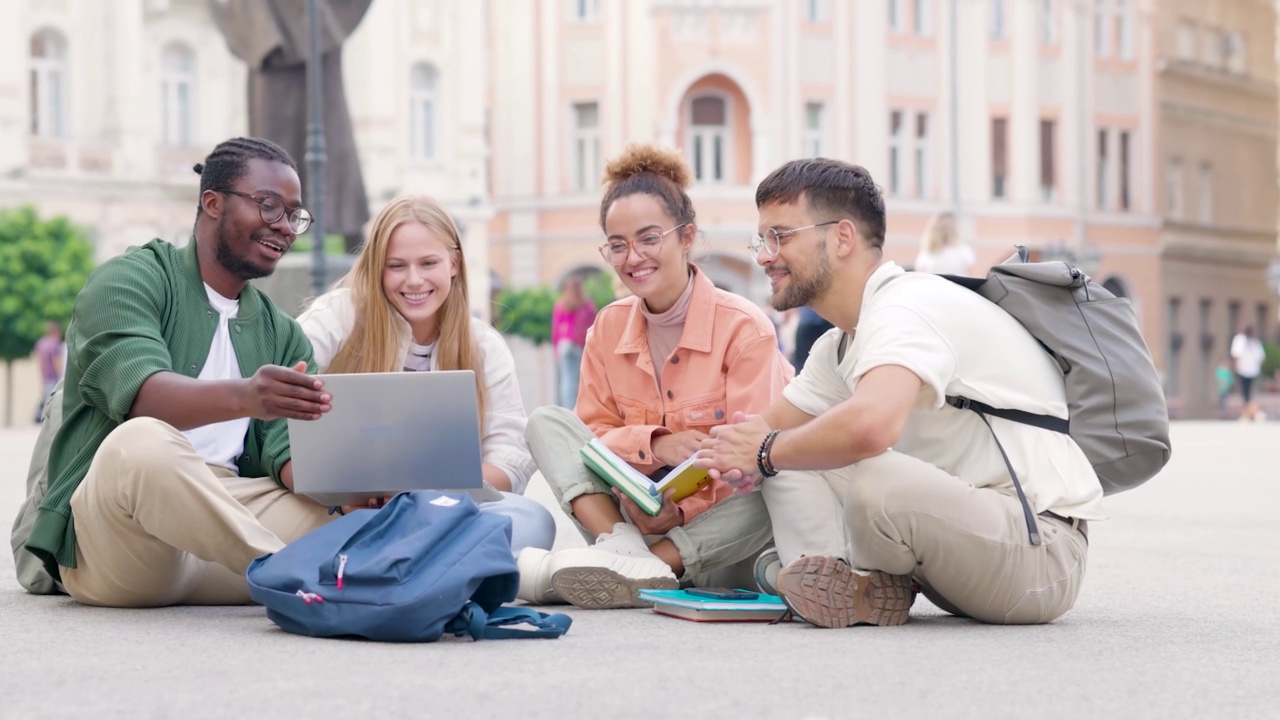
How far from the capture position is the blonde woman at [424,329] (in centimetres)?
685

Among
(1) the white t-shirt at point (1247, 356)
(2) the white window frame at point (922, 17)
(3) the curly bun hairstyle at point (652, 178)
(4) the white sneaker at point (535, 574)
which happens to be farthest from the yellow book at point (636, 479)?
(2) the white window frame at point (922, 17)

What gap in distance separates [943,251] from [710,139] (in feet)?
98.4

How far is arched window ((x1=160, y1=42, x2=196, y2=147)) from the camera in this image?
4259 centimetres

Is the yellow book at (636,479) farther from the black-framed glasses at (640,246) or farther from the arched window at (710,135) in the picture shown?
the arched window at (710,135)

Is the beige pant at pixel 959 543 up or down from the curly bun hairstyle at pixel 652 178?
down

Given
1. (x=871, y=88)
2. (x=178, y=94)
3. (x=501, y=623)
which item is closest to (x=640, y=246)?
(x=501, y=623)

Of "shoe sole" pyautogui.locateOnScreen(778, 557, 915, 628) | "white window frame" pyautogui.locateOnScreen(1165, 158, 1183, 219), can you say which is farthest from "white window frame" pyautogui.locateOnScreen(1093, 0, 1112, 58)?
"shoe sole" pyautogui.locateOnScreen(778, 557, 915, 628)

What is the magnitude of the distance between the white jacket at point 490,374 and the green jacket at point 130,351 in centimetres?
51

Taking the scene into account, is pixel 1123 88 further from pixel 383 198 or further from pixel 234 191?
pixel 234 191

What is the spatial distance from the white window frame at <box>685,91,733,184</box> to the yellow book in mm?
40755

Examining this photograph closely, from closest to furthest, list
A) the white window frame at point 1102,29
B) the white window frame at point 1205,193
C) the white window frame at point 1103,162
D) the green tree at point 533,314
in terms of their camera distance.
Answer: the green tree at point 533,314 < the white window frame at point 1102,29 < the white window frame at point 1103,162 < the white window frame at point 1205,193

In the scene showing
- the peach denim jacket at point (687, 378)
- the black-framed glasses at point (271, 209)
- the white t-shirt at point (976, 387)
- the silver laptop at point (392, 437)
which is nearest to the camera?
the white t-shirt at point (976, 387)

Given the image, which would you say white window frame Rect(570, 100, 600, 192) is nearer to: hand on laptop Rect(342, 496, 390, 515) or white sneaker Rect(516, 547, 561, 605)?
white sneaker Rect(516, 547, 561, 605)

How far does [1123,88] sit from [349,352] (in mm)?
47417
